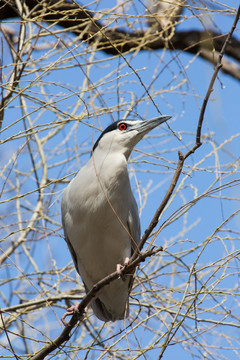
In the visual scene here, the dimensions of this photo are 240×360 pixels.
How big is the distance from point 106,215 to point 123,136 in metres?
0.58

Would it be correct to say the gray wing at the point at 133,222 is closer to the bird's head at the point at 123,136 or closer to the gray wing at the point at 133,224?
the gray wing at the point at 133,224

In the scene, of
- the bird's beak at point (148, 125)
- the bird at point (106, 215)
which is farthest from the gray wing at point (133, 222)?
the bird's beak at point (148, 125)

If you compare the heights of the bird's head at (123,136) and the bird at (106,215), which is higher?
the bird's head at (123,136)

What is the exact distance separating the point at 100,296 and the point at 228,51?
3.11 meters

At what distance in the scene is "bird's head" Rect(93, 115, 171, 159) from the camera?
355 centimetres

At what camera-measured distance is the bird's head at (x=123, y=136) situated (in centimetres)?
355

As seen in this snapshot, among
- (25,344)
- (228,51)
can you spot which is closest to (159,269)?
(25,344)

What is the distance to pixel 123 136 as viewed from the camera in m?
3.60

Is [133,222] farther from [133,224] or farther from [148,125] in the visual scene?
[148,125]

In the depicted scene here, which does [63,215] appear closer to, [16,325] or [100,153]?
[100,153]

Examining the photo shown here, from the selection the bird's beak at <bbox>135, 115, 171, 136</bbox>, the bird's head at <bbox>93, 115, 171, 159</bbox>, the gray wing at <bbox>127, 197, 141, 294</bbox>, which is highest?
the bird's head at <bbox>93, 115, 171, 159</bbox>

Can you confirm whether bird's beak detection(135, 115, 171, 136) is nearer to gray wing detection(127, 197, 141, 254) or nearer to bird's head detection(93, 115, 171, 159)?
bird's head detection(93, 115, 171, 159)

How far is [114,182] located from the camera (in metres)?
3.41

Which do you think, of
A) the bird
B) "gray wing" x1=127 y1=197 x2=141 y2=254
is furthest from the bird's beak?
"gray wing" x1=127 y1=197 x2=141 y2=254
